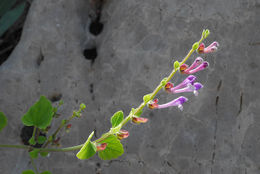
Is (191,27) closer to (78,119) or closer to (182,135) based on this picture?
(182,135)

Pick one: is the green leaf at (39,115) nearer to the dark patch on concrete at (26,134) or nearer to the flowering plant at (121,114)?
the flowering plant at (121,114)

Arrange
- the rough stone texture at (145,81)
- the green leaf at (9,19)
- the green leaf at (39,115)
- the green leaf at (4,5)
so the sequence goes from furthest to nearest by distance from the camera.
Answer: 1. the green leaf at (4,5)
2. the green leaf at (9,19)
3. the rough stone texture at (145,81)
4. the green leaf at (39,115)

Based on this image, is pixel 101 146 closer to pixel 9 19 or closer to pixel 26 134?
pixel 26 134

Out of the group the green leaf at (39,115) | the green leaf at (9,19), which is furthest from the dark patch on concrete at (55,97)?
the green leaf at (9,19)

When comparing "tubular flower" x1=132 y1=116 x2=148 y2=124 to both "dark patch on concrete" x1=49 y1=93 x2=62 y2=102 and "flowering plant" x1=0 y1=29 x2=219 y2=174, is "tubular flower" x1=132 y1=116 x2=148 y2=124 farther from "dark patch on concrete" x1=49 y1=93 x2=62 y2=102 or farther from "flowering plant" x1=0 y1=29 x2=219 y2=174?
"dark patch on concrete" x1=49 y1=93 x2=62 y2=102

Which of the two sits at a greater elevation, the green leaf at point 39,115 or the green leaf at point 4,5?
the green leaf at point 4,5

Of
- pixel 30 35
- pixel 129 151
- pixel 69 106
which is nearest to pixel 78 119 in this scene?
pixel 69 106

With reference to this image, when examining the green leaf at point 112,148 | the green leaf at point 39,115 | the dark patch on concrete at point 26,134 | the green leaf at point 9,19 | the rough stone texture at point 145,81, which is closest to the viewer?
the green leaf at point 112,148

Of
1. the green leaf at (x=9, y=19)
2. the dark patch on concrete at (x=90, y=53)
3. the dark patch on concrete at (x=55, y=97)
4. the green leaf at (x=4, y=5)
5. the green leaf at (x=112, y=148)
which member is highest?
the green leaf at (x=4, y=5)

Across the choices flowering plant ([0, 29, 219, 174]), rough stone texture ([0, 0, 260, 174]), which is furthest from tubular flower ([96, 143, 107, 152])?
Answer: rough stone texture ([0, 0, 260, 174])
